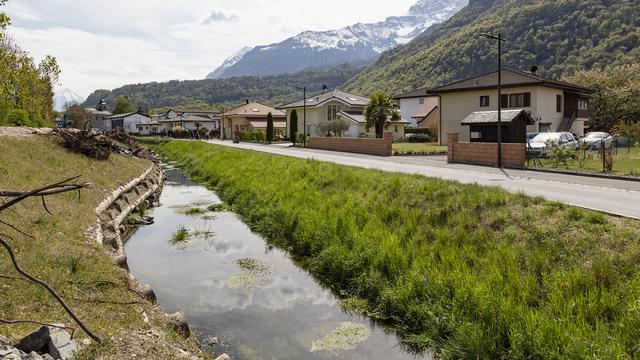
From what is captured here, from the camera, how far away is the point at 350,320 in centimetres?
944

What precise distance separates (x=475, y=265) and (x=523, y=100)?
121ft

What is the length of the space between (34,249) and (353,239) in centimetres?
708

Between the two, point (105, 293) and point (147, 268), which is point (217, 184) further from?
point (105, 293)

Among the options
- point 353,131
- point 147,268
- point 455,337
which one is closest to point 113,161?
point 147,268

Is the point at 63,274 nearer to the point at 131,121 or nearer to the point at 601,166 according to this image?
the point at 601,166

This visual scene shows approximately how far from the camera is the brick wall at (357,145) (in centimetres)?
3556

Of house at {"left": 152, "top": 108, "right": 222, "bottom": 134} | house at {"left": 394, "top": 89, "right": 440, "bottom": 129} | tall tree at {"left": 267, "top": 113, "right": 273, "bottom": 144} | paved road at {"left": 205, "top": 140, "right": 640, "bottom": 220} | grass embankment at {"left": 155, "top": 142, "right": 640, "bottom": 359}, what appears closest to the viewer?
grass embankment at {"left": 155, "top": 142, "right": 640, "bottom": 359}

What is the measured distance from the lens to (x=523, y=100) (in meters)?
42.5

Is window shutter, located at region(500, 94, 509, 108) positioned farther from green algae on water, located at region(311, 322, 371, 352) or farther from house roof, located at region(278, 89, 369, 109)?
green algae on water, located at region(311, 322, 371, 352)

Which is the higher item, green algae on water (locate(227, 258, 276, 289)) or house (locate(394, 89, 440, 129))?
house (locate(394, 89, 440, 129))

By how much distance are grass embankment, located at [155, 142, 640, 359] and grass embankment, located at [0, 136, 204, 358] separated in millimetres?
4258

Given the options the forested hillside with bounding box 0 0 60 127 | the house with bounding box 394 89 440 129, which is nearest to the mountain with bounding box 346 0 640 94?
the house with bounding box 394 89 440 129

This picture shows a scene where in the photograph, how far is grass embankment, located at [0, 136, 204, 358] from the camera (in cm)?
636

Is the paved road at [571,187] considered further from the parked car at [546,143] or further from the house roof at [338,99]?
the house roof at [338,99]
